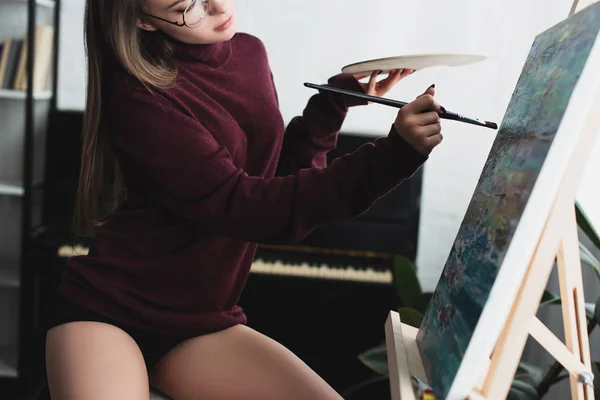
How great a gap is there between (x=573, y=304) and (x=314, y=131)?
624 mm

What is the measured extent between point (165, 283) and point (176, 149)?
9.7 inches

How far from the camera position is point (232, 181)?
1.08m

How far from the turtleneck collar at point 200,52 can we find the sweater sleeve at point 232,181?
0.14m

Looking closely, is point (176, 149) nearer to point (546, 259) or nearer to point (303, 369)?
point (303, 369)

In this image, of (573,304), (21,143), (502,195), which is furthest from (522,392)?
(21,143)

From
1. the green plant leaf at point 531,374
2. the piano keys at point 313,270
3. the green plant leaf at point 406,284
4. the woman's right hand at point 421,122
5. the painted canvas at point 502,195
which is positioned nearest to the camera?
the painted canvas at point 502,195

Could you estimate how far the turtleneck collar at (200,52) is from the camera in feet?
3.98

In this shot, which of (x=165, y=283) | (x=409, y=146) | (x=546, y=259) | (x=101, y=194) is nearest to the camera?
(x=546, y=259)

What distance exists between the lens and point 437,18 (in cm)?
272

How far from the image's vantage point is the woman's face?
1.11 metres

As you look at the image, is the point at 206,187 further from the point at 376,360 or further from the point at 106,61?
the point at 376,360

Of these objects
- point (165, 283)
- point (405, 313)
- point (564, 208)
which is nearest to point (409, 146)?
point (564, 208)

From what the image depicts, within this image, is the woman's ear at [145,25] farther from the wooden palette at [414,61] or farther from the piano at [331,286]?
the piano at [331,286]

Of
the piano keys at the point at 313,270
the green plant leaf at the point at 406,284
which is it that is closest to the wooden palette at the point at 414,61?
the green plant leaf at the point at 406,284
